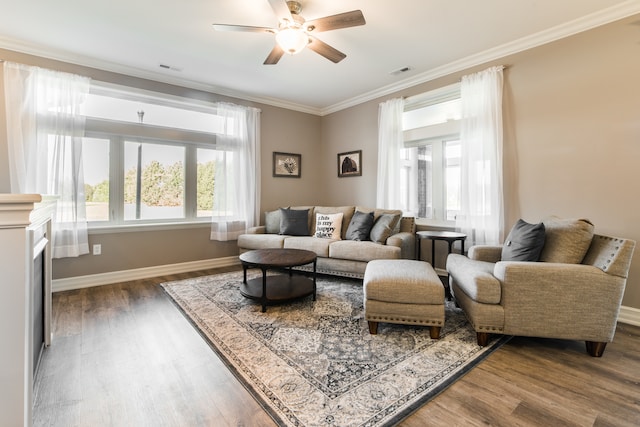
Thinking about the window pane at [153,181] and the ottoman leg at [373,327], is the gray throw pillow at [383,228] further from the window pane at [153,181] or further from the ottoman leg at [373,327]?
the window pane at [153,181]

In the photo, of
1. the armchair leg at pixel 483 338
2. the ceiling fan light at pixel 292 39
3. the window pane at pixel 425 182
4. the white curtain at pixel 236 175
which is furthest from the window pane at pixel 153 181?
the armchair leg at pixel 483 338

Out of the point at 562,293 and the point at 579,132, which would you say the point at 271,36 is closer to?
the point at 579,132

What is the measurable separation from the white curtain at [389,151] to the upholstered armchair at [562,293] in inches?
86.4

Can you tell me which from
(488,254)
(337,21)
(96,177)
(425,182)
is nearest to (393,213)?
(425,182)

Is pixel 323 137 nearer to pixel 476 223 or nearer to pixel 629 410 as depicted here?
pixel 476 223

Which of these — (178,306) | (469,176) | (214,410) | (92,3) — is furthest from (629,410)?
(92,3)

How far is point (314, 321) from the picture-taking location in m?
2.53

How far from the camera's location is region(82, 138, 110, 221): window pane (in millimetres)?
3607

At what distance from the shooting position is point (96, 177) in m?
3.67

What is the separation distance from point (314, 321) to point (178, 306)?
138cm

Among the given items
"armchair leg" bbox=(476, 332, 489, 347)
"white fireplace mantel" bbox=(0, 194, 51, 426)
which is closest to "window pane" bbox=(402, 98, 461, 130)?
"armchair leg" bbox=(476, 332, 489, 347)

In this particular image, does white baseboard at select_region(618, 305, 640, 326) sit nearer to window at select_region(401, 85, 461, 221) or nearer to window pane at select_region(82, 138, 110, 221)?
window at select_region(401, 85, 461, 221)

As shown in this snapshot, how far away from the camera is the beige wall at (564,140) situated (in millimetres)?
2580

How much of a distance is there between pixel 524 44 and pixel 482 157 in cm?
120
